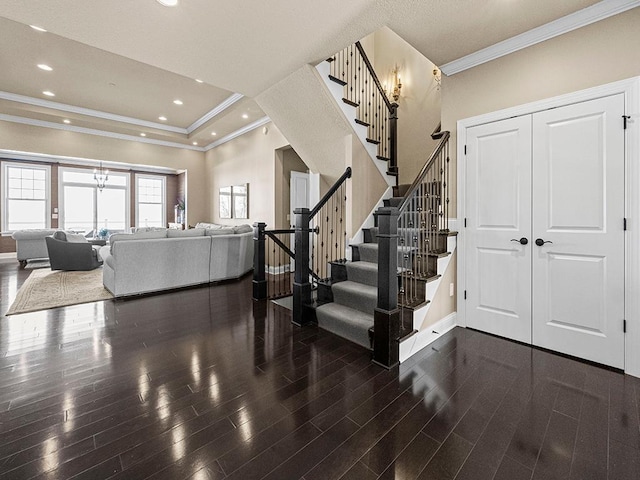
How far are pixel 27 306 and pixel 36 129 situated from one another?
19.5ft

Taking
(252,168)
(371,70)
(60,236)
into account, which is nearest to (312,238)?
(371,70)

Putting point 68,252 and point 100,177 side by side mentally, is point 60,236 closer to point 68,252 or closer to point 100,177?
point 68,252

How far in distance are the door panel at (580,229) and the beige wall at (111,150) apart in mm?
9084

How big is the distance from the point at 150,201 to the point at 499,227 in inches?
452

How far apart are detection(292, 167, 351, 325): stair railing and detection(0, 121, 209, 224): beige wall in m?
6.44

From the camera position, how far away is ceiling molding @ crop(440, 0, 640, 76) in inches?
93.7

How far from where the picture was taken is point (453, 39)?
288 cm

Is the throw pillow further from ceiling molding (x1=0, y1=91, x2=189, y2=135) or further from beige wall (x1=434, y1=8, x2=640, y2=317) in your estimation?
ceiling molding (x1=0, y1=91, x2=189, y2=135)

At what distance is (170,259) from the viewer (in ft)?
15.9

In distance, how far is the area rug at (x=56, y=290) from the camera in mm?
4029

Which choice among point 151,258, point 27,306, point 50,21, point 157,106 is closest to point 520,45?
point 50,21

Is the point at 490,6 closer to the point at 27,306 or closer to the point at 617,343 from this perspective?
the point at 617,343

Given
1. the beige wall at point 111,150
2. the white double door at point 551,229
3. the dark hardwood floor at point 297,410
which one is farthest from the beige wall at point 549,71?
the beige wall at point 111,150

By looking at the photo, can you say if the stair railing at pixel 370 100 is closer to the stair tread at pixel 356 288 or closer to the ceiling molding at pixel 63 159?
the stair tread at pixel 356 288
